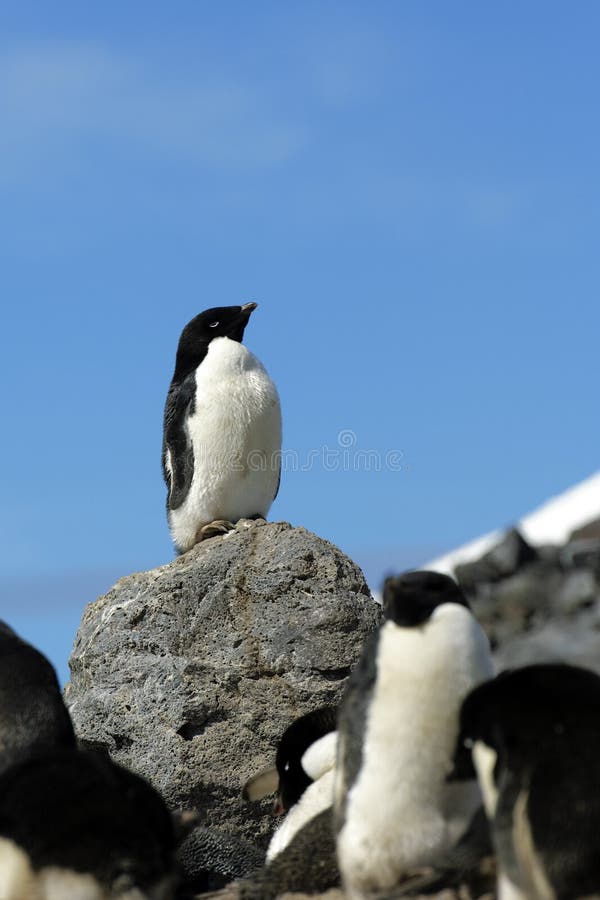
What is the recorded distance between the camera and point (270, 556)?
26.1 ft

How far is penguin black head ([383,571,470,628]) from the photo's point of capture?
4812 mm

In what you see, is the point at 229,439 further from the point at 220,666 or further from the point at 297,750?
the point at 297,750

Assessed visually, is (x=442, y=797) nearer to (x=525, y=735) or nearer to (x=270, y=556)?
(x=525, y=735)

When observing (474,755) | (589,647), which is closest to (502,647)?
(589,647)

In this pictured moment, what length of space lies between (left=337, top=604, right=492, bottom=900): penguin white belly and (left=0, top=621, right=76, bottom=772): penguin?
145 centimetres

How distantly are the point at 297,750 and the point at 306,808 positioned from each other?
0.63 m

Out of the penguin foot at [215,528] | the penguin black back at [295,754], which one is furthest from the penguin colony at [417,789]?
the penguin foot at [215,528]

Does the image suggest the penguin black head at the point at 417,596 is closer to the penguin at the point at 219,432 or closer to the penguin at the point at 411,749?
the penguin at the point at 411,749

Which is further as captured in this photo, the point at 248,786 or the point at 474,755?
the point at 248,786

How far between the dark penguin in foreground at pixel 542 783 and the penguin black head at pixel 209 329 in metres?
5.36

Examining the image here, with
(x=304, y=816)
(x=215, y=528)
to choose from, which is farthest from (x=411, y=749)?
(x=215, y=528)

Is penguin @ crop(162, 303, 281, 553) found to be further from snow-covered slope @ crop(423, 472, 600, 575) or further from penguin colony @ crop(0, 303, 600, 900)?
snow-covered slope @ crop(423, 472, 600, 575)

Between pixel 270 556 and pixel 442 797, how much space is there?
333 cm

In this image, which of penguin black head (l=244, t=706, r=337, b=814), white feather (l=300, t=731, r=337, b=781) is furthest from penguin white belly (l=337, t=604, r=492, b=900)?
penguin black head (l=244, t=706, r=337, b=814)
